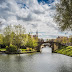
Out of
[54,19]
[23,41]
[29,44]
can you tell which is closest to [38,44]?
[29,44]

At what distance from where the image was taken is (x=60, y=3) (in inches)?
962

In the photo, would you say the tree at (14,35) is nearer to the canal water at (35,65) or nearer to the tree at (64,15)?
the canal water at (35,65)

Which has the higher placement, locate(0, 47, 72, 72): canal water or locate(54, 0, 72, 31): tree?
locate(54, 0, 72, 31): tree

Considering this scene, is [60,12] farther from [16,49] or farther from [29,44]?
[29,44]

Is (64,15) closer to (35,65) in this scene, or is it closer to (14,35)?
(35,65)

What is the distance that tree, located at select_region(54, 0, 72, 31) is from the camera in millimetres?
22938

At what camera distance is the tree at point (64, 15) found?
75.3 feet

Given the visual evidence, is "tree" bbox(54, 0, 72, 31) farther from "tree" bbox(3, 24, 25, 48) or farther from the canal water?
"tree" bbox(3, 24, 25, 48)

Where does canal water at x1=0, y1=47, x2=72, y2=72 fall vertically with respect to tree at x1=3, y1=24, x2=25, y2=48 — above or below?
below

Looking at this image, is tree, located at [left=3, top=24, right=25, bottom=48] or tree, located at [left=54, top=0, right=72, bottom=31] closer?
tree, located at [left=54, top=0, right=72, bottom=31]

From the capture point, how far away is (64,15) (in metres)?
24.1

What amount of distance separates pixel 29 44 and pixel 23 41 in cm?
1369

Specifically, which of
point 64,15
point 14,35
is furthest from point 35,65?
point 14,35

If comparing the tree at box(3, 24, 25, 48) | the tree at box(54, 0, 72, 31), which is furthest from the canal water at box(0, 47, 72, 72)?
the tree at box(3, 24, 25, 48)
